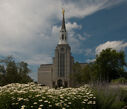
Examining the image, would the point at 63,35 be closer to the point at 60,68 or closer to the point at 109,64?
the point at 60,68

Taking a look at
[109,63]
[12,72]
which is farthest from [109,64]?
[12,72]

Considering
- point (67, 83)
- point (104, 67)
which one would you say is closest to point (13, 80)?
point (104, 67)

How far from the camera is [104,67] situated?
2842cm

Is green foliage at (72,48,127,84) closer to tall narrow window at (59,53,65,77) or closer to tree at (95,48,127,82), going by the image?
tree at (95,48,127,82)

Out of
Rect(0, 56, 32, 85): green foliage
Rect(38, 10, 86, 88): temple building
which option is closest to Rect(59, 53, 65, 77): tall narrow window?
Rect(38, 10, 86, 88): temple building

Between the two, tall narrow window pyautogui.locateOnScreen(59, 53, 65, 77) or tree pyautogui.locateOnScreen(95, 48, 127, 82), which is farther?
tall narrow window pyautogui.locateOnScreen(59, 53, 65, 77)

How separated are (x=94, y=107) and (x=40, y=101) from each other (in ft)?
7.37

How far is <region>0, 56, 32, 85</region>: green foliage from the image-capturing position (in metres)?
23.7

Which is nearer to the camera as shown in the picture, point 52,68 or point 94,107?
point 94,107

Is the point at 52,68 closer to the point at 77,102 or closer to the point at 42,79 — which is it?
the point at 42,79

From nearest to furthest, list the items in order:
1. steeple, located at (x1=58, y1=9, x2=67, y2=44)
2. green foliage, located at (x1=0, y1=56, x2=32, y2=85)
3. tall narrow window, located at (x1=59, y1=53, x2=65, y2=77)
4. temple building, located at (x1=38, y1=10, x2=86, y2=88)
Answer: green foliage, located at (x1=0, y1=56, x2=32, y2=85) → temple building, located at (x1=38, y1=10, x2=86, y2=88) → tall narrow window, located at (x1=59, y1=53, x2=65, y2=77) → steeple, located at (x1=58, y1=9, x2=67, y2=44)

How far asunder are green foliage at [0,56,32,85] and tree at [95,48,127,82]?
43.1 ft

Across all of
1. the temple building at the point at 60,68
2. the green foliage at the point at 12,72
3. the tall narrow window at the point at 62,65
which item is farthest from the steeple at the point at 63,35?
the green foliage at the point at 12,72

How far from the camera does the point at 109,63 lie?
94.4ft
